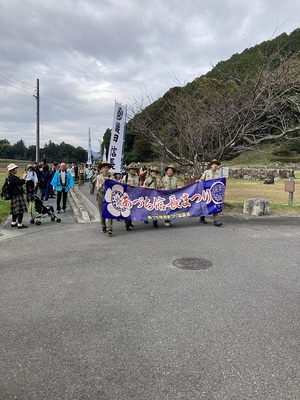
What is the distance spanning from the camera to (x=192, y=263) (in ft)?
16.6

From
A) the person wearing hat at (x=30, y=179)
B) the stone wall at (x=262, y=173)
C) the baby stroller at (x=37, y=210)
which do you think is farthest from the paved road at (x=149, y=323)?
the stone wall at (x=262, y=173)

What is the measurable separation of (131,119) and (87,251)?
724 centimetres

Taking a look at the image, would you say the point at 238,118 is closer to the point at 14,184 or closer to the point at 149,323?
the point at 14,184

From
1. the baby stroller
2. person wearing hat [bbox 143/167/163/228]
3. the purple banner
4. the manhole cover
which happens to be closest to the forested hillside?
the purple banner

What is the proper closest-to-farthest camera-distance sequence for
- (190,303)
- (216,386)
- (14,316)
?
(216,386) → (14,316) → (190,303)

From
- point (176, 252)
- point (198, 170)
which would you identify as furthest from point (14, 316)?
point (198, 170)

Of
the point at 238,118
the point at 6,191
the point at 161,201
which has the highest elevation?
the point at 238,118

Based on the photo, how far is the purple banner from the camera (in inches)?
287

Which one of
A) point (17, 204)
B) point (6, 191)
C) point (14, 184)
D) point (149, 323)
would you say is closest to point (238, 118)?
point (14, 184)

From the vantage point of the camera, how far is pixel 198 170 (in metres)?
11.1

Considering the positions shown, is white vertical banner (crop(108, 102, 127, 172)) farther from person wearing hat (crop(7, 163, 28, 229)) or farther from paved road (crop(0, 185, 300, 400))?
paved road (crop(0, 185, 300, 400))

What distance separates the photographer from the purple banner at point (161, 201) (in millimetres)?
7285

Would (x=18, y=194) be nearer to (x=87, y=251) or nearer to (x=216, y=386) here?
(x=87, y=251)

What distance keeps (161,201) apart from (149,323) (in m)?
4.97
